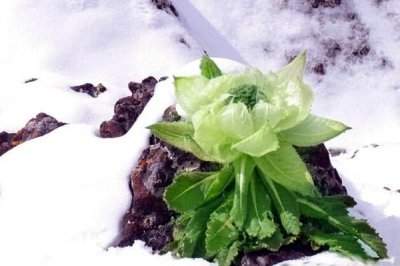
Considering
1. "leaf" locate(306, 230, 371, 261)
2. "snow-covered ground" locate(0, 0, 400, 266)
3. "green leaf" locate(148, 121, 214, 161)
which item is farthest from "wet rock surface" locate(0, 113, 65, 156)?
"leaf" locate(306, 230, 371, 261)

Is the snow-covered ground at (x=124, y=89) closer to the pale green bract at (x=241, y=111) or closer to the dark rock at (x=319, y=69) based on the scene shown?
the dark rock at (x=319, y=69)

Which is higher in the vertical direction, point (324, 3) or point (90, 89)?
point (90, 89)

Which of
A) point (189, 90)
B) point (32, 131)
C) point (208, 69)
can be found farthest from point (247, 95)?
point (32, 131)

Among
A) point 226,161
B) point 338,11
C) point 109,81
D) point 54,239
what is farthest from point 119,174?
point 338,11

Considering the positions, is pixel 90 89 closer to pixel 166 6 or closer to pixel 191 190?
pixel 166 6

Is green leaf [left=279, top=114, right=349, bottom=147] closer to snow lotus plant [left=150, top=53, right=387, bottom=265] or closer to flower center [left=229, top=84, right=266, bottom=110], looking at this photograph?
snow lotus plant [left=150, top=53, right=387, bottom=265]

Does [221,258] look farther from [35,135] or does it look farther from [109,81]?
[109,81]

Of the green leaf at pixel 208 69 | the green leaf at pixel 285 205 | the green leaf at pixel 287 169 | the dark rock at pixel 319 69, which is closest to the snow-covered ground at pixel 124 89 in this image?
the dark rock at pixel 319 69

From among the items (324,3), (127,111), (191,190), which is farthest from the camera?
(324,3)
